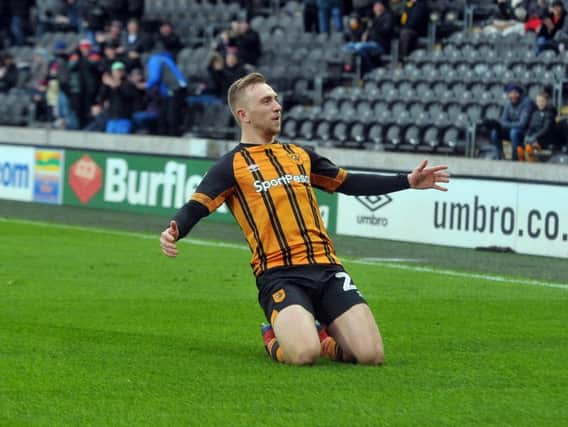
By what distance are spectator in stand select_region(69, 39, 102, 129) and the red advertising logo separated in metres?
5.09

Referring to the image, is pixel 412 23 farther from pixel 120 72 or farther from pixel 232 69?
pixel 120 72

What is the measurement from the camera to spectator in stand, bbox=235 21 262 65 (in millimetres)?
28250

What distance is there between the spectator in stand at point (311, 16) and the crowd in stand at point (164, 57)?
0.02 m

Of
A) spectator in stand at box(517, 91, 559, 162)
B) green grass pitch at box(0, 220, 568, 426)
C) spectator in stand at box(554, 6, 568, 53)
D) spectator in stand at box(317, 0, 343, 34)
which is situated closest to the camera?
green grass pitch at box(0, 220, 568, 426)

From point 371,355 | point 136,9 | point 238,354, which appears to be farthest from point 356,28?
point 371,355

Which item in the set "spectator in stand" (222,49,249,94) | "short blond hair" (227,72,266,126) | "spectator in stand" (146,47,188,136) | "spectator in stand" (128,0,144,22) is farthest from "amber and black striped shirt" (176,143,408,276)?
"spectator in stand" (128,0,144,22)

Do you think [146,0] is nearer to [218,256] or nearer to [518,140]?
[518,140]

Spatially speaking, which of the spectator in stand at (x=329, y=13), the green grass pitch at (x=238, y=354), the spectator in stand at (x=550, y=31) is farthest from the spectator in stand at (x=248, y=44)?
the green grass pitch at (x=238, y=354)

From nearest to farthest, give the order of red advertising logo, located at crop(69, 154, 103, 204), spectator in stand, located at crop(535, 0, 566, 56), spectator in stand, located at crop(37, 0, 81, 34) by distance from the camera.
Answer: spectator in stand, located at crop(535, 0, 566, 56), red advertising logo, located at crop(69, 154, 103, 204), spectator in stand, located at crop(37, 0, 81, 34)

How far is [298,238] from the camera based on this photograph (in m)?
9.59

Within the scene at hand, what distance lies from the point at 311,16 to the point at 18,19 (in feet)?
34.6

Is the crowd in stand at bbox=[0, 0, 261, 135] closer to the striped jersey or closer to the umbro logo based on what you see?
the umbro logo

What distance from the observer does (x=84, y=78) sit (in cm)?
2997

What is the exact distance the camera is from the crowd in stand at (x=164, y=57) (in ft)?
84.9
